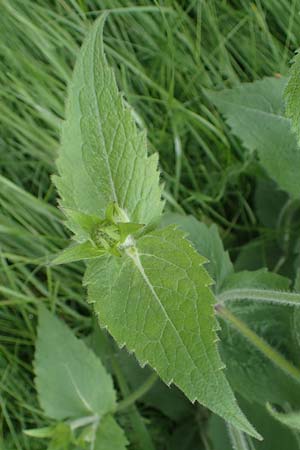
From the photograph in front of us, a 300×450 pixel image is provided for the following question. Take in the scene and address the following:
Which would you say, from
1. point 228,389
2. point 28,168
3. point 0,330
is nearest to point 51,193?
point 28,168

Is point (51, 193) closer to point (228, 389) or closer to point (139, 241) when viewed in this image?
point (139, 241)

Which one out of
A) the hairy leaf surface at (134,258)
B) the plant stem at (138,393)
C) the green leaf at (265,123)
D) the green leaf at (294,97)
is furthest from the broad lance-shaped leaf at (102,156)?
the plant stem at (138,393)

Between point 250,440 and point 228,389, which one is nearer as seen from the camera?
point 228,389

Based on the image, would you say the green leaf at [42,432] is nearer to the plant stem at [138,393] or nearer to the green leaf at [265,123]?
the plant stem at [138,393]

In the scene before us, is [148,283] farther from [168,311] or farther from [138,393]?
[138,393]

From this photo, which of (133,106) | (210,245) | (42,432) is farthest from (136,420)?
(133,106)
